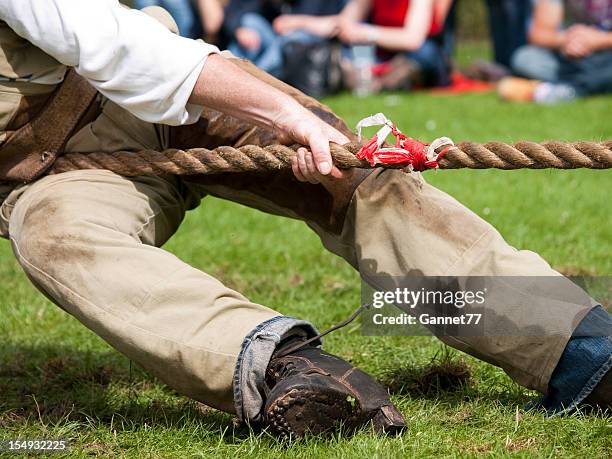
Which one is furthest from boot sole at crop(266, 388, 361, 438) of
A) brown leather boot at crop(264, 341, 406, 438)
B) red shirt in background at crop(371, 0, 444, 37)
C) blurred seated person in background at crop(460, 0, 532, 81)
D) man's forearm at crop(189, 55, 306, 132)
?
blurred seated person in background at crop(460, 0, 532, 81)

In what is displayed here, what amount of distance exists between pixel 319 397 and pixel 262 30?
7423 millimetres

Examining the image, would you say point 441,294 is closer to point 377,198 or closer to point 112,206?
point 377,198

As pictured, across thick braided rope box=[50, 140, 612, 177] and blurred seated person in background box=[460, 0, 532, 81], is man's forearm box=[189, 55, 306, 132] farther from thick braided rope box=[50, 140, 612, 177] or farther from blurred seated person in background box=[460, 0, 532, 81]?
blurred seated person in background box=[460, 0, 532, 81]

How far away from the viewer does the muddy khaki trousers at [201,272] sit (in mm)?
2381

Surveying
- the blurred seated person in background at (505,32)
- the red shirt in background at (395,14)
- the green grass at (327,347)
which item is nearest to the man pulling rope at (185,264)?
the green grass at (327,347)

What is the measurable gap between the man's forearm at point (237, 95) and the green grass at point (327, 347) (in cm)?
80

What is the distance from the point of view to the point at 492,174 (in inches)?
214

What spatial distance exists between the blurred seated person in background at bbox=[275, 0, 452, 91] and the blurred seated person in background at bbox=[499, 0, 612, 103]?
30.9 inches

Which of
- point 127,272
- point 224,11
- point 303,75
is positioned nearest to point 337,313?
point 127,272

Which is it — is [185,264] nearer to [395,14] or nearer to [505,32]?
[395,14]

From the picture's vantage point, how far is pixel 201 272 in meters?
2.52

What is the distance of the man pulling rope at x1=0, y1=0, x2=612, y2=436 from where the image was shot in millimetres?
2375

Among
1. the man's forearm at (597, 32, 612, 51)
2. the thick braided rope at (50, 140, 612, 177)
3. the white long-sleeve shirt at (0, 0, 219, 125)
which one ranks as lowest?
the man's forearm at (597, 32, 612, 51)

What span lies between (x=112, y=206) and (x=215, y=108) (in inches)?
14.6
